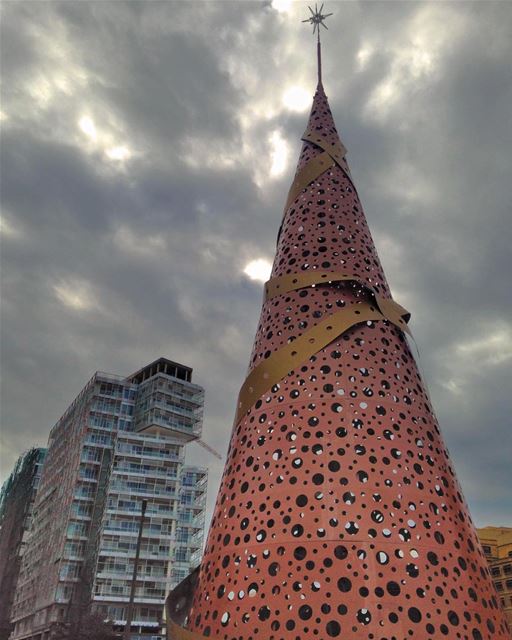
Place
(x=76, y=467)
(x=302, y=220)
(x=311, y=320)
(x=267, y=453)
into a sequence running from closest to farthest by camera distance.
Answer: (x=267, y=453), (x=311, y=320), (x=302, y=220), (x=76, y=467)

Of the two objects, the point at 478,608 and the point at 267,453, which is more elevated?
the point at 267,453

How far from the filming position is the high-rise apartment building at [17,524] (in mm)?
68875

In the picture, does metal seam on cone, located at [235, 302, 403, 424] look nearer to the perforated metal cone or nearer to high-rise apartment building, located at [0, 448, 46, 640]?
the perforated metal cone

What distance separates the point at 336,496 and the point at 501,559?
4592cm

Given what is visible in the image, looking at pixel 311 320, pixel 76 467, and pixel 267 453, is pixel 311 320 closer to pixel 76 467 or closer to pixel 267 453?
pixel 267 453

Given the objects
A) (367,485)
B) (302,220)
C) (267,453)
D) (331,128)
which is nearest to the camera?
(367,485)

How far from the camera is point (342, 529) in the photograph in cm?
928

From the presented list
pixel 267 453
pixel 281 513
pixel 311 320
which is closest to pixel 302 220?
pixel 311 320

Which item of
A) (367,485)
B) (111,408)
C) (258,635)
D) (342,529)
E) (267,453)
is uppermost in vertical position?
(111,408)

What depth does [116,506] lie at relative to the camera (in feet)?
167

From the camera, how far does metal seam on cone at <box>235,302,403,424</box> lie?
38.4ft

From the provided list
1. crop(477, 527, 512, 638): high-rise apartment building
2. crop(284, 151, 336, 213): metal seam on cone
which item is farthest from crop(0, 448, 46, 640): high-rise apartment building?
crop(284, 151, 336, 213): metal seam on cone

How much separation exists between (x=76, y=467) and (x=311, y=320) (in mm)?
47287

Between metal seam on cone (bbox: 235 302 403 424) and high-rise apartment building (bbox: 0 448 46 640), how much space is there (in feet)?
220
